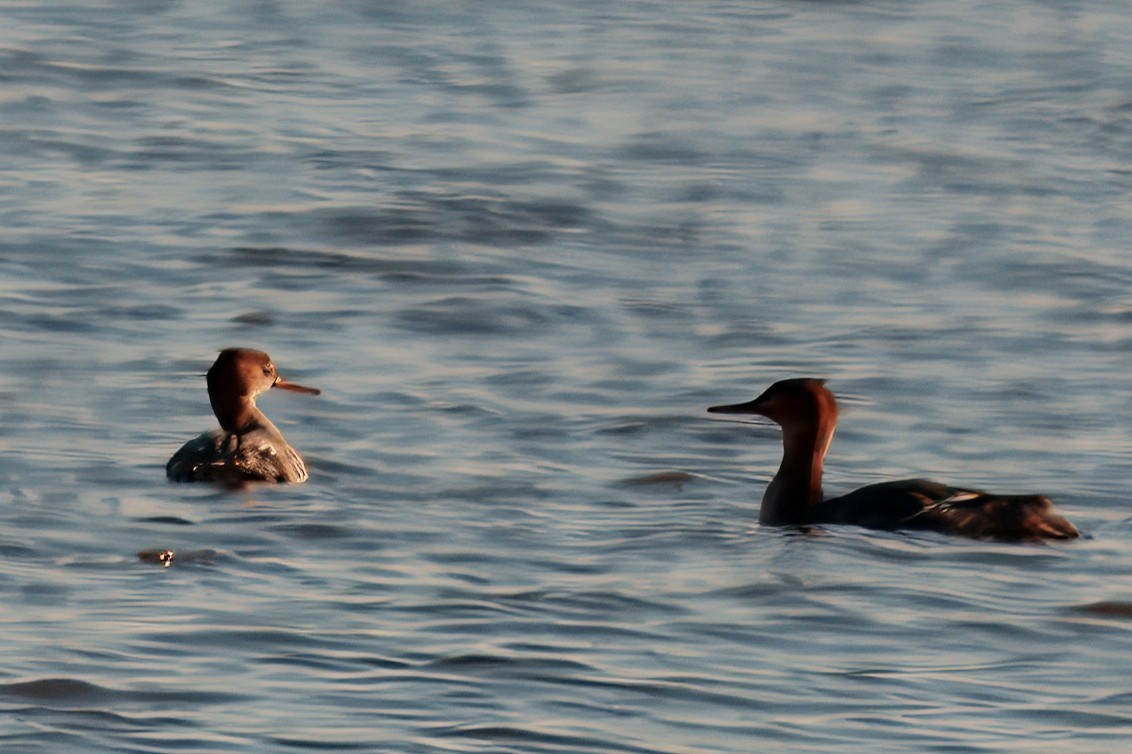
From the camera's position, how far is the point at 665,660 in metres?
8.58

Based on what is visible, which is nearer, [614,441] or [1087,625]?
[1087,625]

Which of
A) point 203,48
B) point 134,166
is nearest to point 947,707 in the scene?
point 134,166

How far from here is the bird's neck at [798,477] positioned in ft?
35.7

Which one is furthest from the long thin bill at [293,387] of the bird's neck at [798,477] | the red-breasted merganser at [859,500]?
the bird's neck at [798,477]

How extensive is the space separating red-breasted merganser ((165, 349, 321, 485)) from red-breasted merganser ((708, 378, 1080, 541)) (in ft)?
6.10

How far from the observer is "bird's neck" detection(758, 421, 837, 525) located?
10891mm

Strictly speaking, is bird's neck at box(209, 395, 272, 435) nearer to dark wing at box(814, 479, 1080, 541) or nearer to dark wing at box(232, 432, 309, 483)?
dark wing at box(232, 432, 309, 483)

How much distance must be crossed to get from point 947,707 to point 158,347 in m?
6.61

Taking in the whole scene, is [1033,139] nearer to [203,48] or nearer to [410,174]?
[410,174]

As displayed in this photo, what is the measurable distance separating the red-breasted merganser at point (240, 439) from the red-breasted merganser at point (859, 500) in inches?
73.2

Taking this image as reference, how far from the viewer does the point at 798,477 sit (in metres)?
11.1

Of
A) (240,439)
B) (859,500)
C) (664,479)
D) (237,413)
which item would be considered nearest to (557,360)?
(237,413)

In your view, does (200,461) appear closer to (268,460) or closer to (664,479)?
(268,460)

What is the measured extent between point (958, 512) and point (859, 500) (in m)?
0.47
